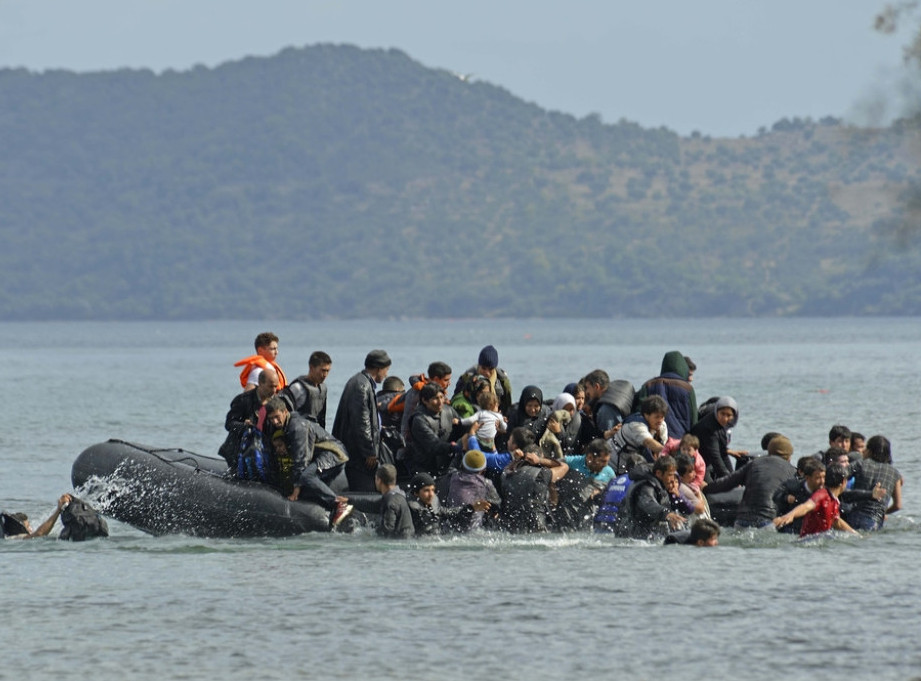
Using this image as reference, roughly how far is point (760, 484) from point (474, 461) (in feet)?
9.90

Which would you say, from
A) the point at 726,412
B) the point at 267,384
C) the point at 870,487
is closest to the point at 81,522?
the point at 267,384

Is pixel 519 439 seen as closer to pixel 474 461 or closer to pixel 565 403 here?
pixel 474 461

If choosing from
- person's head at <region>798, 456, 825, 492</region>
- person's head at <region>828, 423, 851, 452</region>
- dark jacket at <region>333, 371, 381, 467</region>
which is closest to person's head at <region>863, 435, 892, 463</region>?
person's head at <region>828, 423, 851, 452</region>

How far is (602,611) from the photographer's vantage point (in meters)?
15.6

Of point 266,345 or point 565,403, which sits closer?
point 266,345

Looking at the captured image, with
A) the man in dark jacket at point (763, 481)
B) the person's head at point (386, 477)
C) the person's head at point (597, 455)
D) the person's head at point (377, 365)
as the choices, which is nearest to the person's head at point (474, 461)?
the person's head at point (386, 477)

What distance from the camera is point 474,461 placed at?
58.1 ft

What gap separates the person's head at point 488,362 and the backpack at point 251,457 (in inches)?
96.9

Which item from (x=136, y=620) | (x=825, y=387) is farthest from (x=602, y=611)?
(x=825, y=387)

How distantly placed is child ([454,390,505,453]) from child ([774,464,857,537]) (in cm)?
302

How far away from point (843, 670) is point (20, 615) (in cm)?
727

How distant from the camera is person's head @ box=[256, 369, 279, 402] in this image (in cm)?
1731

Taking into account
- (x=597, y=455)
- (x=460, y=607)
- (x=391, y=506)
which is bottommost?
(x=460, y=607)

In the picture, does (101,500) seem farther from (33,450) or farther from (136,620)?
(33,450)
